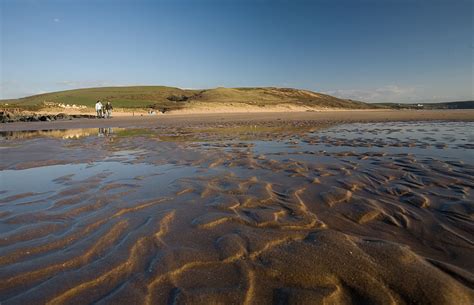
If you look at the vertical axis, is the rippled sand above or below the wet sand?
above

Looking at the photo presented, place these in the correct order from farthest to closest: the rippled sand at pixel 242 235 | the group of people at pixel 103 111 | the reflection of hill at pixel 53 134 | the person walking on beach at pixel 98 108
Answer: the group of people at pixel 103 111 → the person walking on beach at pixel 98 108 → the reflection of hill at pixel 53 134 → the rippled sand at pixel 242 235

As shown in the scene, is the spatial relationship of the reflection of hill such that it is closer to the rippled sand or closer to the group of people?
the rippled sand

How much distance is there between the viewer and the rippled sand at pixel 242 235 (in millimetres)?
2305

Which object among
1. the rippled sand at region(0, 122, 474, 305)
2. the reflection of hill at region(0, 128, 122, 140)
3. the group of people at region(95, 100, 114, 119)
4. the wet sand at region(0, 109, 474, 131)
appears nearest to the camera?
the rippled sand at region(0, 122, 474, 305)

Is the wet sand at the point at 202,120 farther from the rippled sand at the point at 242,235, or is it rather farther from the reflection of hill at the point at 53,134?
the rippled sand at the point at 242,235

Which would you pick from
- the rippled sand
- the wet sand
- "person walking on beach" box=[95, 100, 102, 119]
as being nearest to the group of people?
"person walking on beach" box=[95, 100, 102, 119]

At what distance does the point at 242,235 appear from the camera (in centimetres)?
324

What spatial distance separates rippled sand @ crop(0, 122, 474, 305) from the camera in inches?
90.7

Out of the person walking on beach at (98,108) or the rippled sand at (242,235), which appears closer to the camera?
the rippled sand at (242,235)

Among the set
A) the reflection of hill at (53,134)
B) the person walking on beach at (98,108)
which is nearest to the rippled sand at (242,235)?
the reflection of hill at (53,134)

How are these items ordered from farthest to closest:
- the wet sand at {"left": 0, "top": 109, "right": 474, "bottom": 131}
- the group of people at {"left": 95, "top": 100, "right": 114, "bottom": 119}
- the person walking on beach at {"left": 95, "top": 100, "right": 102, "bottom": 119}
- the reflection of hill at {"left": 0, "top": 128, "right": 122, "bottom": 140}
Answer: the group of people at {"left": 95, "top": 100, "right": 114, "bottom": 119} → the person walking on beach at {"left": 95, "top": 100, "right": 102, "bottom": 119} → the wet sand at {"left": 0, "top": 109, "right": 474, "bottom": 131} → the reflection of hill at {"left": 0, "top": 128, "right": 122, "bottom": 140}

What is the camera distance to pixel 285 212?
3.94 meters

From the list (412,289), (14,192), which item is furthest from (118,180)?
(412,289)

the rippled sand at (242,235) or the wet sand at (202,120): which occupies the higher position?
the rippled sand at (242,235)
